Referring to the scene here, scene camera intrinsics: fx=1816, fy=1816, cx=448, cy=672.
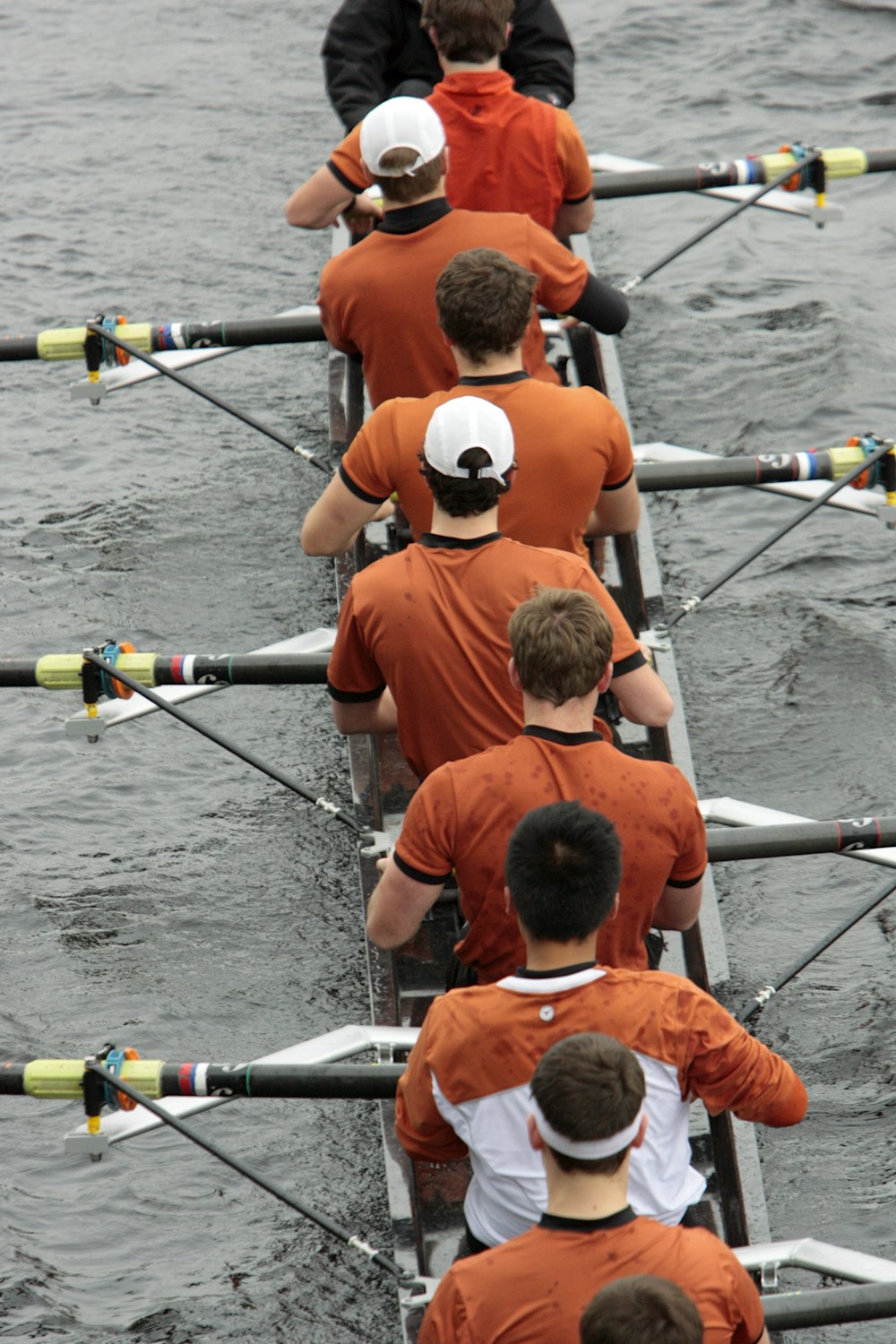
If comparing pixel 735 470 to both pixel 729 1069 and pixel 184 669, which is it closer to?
pixel 184 669

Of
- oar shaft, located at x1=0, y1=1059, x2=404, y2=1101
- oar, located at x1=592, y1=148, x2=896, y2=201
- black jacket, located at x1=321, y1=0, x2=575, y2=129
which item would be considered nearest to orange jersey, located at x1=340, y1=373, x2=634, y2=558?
oar shaft, located at x1=0, y1=1059, x2=404, y2=1101

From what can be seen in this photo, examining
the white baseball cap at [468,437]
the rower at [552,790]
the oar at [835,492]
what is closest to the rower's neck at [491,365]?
the white baseball cap at [468,437]

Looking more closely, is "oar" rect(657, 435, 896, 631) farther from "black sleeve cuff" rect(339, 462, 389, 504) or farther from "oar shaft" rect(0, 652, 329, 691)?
"black sleeve cuff" rect(339, 462, 389, 504)

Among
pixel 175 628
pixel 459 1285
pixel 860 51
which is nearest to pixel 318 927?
pixel 175 628

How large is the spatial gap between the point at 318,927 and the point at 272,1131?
937mm

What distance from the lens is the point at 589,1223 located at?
2756 millimetres

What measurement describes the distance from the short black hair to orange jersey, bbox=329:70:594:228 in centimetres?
279

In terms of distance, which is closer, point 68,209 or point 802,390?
point 802,390

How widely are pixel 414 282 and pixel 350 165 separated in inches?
43.9

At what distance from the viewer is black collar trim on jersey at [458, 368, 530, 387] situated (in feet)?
14.1

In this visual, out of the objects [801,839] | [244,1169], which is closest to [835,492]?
[801,839]

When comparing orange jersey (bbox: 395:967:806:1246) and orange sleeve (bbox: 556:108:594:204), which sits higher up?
orange sleeve (bbox: 556:108:594:204)

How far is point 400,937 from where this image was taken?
3.68m

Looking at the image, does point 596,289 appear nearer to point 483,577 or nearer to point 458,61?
point 458,61
